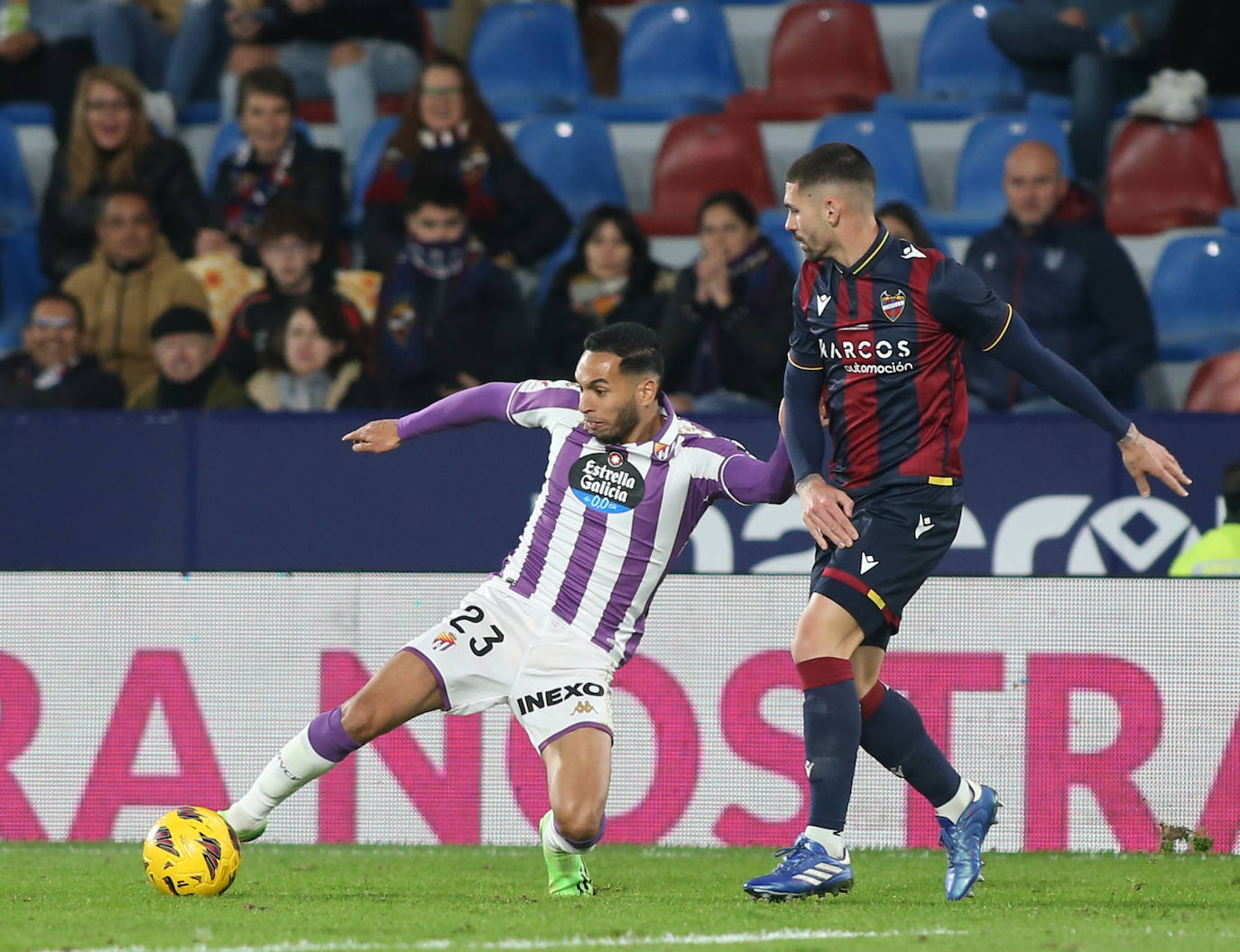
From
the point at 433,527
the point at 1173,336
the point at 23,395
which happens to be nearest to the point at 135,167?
the point at 23,395

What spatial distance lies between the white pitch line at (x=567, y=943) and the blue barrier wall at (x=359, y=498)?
14.0ft

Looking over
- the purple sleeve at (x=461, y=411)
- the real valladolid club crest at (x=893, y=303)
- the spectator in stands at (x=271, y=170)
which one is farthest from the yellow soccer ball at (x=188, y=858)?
the spectator in stands at (x=271, y=170)

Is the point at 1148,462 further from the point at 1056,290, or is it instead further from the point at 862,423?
the point at 1056,290

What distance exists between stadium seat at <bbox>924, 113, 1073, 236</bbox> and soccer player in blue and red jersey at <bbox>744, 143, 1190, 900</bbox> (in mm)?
5459

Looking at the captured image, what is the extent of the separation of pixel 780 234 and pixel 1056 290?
1.84 meters

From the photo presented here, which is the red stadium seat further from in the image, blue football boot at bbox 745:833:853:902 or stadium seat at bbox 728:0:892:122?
blue football boot at bbox 745:833:853:902

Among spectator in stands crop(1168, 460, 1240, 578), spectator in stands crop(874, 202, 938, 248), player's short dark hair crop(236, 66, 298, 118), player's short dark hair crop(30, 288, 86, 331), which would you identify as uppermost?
player's short dark hair crop(236, 66, 298, 118)

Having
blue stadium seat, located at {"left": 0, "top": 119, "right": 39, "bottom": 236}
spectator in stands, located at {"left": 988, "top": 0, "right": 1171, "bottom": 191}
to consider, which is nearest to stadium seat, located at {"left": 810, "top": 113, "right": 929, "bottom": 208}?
spectator in stands, located at {"left": 988, "top": 0, "right": 1171, "bottom": 191}

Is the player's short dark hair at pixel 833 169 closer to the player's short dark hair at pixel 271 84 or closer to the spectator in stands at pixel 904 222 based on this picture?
the spectator in stands at pixel 904 222

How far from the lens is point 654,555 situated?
582cm

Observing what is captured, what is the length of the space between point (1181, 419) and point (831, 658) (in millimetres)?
4120

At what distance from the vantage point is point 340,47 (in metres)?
11.6

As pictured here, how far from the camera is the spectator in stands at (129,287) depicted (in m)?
10.1

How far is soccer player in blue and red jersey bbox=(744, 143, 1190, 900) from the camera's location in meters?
5.14
